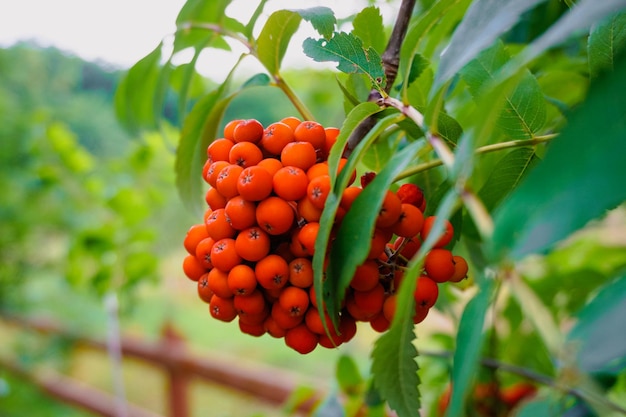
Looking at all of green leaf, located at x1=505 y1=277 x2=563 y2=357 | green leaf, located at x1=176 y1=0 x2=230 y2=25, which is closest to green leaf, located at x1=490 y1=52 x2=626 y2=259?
green leaf, located at x1=505 y1=277 x2=563 y2=357

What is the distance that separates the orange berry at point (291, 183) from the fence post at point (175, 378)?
148 cm

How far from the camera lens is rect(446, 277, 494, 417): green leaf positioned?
0.60 ft

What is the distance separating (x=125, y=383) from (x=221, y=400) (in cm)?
54

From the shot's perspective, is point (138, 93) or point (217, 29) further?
point (138, 93)

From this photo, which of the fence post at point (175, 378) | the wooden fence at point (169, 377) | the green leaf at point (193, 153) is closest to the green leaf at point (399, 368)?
the green leaf at point (193, 153)

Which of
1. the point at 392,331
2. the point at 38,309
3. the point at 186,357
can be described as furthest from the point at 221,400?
the point at 392,331

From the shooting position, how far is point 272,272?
289 millimetres

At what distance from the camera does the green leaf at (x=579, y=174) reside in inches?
6.4

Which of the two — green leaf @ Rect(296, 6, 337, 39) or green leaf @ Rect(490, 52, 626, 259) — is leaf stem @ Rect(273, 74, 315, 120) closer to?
green leaf @ Rect(296, 6, 337, 39)

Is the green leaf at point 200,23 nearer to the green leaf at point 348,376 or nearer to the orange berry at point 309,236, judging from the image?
the orange berry at point 309,236

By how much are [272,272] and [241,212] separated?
0.03 m

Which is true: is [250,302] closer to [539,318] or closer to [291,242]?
[291,242]

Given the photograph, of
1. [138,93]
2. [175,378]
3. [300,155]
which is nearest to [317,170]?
[300,155]

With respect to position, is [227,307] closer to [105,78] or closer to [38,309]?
[105,78]
